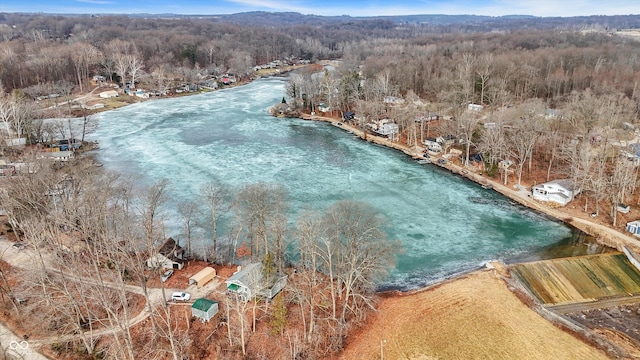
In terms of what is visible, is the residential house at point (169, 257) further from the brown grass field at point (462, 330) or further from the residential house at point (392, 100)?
the residential house at point (392, 100)

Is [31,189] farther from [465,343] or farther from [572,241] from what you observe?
[572,241]

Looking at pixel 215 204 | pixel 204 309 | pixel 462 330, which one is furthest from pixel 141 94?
pixel 462 330

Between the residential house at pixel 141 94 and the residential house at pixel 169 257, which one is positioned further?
the residential house at pixel 141 94

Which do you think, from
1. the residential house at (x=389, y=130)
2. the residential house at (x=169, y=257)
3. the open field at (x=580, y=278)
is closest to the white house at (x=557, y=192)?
the open field at (x=580, y=278)

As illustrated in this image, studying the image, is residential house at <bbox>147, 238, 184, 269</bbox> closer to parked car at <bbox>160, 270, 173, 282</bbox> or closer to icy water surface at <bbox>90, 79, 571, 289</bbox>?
parked car at <bbox>160, 270, 173, 282</bbox>

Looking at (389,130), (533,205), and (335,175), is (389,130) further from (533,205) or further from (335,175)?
(533,205)

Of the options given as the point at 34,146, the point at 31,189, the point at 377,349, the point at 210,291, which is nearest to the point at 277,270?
the point at 210,291
